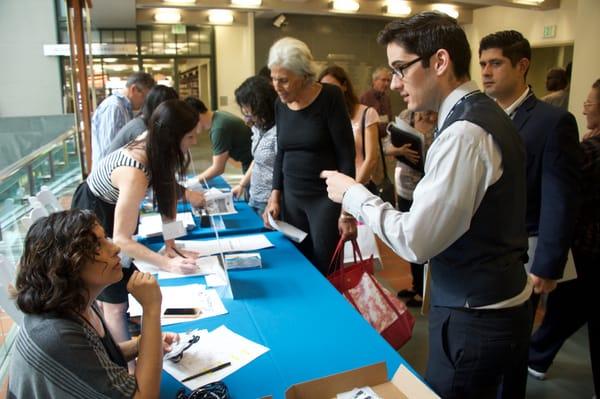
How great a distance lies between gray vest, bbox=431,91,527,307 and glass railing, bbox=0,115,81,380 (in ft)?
6.23

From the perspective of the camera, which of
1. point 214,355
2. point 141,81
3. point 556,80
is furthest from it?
point 556,80

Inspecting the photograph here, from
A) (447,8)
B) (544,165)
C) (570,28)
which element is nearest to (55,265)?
(544,165)

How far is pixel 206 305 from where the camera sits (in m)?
1.58

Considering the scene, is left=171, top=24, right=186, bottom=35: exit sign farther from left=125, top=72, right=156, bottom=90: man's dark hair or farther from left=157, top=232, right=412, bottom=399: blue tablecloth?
left=157, top=232, right=412, bottom=399: blue tablecloth

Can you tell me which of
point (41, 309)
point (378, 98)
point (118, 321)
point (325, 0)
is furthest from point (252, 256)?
point (325, 0)

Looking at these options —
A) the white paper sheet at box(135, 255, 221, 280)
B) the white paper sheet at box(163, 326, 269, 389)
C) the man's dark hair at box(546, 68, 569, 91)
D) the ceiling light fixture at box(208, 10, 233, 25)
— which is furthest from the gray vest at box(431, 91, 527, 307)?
the ceiling light fixture at box(208, 10, 233, 25)

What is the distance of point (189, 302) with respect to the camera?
159 centimetres

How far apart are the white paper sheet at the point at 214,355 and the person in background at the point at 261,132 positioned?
1.45m

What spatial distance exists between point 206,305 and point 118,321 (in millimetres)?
453

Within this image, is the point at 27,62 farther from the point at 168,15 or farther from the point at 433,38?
the point at 433,38

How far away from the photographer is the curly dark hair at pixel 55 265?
3.27ft

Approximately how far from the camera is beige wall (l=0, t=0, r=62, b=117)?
337 centimetres

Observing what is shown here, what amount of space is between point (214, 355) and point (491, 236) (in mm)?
751

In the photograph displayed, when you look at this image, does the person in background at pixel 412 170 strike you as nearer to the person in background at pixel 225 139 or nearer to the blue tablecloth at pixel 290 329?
the person in background at pixel 225 139
